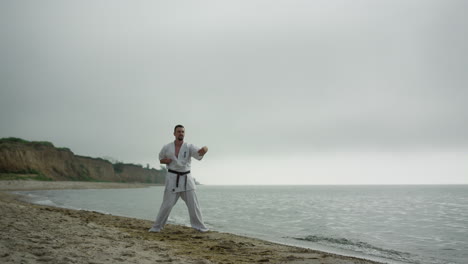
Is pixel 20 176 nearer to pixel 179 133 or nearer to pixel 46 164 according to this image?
pixel 46 164

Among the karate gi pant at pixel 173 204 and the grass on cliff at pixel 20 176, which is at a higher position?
the karate gi pant at pixel 173 204

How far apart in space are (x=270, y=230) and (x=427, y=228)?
6.05 metres

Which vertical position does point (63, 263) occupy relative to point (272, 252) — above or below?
above

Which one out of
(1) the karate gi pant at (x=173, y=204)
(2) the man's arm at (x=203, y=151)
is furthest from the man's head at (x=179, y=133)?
(1) the karate gi pant at (x=173, y=204)

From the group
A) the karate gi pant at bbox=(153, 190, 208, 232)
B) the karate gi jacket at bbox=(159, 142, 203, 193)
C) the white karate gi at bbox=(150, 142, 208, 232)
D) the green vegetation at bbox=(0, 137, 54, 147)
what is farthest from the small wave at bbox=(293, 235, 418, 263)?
the green vegetation at bbox=(0, 137, 54, 147)

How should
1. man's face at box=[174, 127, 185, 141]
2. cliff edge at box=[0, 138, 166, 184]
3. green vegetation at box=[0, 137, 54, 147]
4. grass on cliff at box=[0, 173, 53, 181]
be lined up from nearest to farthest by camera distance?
man's face at box=[174, 127, 185, 141]
grass on cliff at box=[0, 173, 53, 181]
cliff edge at box=[0, 138, 166, 184]
green vegetation at box=[0, 137, 54, 147]

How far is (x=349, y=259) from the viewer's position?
529cm

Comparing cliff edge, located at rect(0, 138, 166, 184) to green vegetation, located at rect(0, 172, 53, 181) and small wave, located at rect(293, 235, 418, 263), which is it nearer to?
green vegetation, located at rect(0, 172, 53, 181)

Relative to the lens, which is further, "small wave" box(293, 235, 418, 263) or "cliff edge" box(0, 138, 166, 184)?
"cliff edge" box(0, 138, 166, 184)

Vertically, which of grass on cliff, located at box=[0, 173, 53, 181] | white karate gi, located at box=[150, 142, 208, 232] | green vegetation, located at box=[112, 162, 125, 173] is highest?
white karate gi, located at box=[150, 142, 208, 232]

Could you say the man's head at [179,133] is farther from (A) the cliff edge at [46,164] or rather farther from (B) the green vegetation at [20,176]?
(A) the cliff edge at [46,164]

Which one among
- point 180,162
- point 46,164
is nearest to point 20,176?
point 46,164

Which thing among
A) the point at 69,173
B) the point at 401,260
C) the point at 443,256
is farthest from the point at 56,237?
the point at 69,173

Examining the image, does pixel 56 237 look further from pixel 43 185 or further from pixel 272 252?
pixel 43 185
